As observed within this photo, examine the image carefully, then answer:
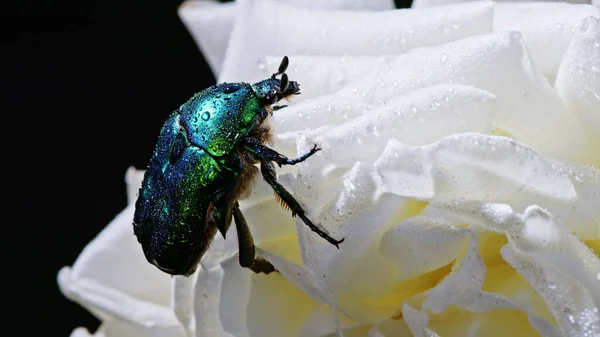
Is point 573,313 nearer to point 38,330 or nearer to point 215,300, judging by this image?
point 215,300

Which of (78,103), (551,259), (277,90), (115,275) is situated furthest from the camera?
(78,103)

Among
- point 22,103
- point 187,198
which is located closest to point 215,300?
point 187,198

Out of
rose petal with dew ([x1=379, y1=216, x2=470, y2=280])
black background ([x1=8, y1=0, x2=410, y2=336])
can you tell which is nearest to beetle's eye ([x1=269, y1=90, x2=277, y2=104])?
rose petal with dew ([x1=379, y1=216, x2=470, y2=280])

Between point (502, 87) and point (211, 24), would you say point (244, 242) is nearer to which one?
point (502, 87)

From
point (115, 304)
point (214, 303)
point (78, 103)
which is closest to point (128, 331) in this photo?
point (115, 304)

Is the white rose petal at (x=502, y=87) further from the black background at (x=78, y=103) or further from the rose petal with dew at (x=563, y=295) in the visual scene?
the black background at (x=78, y=103)

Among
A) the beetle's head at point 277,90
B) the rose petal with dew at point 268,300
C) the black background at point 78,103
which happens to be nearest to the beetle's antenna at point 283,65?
the beetle's head at point 277,90

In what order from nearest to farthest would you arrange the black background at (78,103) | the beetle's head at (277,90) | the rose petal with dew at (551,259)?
the rose petal with dew at (551,259) < the beetle's head at (277,90) < the black background at (78,103)
